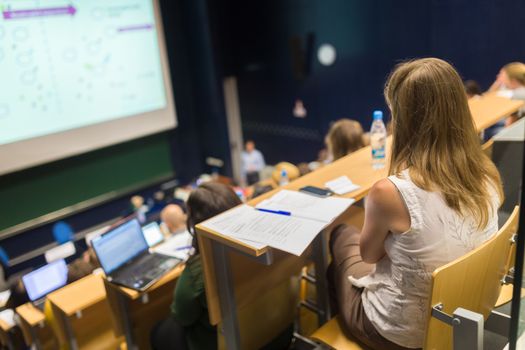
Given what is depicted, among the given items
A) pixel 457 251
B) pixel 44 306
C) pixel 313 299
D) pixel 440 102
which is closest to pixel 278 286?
pixel 313 299

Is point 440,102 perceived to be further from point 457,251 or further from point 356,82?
point 356,82

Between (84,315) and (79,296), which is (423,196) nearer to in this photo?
(79,296)

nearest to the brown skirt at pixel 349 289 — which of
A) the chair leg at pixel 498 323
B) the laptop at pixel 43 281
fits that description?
the chair leg at pixel 498 323

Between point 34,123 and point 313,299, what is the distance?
3.65m

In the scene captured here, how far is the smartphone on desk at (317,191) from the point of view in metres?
1.74

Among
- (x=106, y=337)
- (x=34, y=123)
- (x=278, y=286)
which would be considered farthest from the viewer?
(x=34, y=123)

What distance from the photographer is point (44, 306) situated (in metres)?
2.71

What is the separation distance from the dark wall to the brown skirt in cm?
327

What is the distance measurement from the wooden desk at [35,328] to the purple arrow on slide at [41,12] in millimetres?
2820

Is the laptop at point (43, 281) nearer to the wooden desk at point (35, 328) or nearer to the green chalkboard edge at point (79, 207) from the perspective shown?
the wooden desk at point (35, 328)

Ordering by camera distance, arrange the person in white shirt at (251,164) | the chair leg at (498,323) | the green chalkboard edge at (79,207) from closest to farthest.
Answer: the chair leg at (498,323), the green chalkboard edge at (79,207), the person in white shirt at (251,164)

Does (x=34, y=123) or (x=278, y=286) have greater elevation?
(x=34, y=123)

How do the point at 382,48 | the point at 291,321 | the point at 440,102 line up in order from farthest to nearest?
the point at 382,48
the point at 291,321
the point at 440,102

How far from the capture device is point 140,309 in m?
2.49
